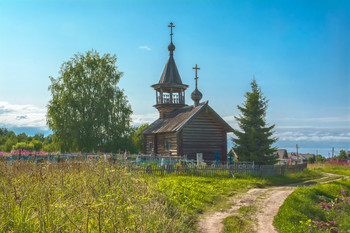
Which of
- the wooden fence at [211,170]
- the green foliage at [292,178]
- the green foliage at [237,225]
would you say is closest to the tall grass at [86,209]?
the green foliage at [237,225]

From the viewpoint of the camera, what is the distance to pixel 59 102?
3541cm

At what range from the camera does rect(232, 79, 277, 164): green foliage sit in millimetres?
Result: 24922

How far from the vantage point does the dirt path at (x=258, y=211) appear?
9367mm

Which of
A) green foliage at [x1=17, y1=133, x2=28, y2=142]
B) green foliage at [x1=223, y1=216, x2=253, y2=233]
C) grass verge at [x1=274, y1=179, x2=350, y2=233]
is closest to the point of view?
green foliage at [x1=223, y1=216, x2=253, y2=233]

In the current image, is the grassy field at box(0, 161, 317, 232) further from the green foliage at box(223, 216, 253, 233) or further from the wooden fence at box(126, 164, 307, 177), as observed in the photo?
the wooden fence at box(126, 164, 307, 177)

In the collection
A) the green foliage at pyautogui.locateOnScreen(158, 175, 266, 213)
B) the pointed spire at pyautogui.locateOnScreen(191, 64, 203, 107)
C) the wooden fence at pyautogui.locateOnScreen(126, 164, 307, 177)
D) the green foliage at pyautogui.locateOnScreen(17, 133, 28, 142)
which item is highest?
the pointed spire at pyautogui.locateOnScreen(191, 64, 203, 107)

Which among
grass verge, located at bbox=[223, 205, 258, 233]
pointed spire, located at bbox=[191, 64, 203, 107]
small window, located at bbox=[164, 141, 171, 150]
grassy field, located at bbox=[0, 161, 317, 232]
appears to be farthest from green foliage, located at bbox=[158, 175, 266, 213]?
pointed spire, located at bbox=[191, 64, 203, 107]

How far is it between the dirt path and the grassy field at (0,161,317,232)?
1.39 feet

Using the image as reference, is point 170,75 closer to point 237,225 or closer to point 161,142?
point 161,142

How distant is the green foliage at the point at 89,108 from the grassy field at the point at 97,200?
20.9m

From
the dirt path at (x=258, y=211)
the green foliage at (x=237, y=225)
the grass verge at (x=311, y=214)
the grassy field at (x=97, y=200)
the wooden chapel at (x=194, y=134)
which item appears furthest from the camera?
the wooden chapel at (x=194, y=134)

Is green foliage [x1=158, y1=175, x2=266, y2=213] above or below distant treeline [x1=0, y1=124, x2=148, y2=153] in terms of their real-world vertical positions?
below

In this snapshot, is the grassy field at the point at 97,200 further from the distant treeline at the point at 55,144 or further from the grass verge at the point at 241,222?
the distant treeline at the point at 55,144

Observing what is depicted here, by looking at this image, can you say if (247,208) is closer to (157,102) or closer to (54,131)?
(157,102)
